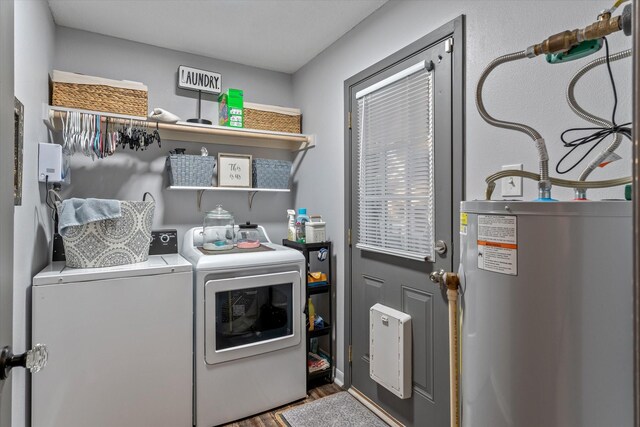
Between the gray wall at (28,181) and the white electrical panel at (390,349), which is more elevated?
the gray wall at (28,181)

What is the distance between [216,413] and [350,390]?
879mm

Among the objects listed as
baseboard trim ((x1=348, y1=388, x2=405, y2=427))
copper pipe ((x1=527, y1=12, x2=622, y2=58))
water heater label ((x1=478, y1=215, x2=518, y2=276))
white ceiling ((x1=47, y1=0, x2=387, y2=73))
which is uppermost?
white ceiling ((x1=47, y1=0, x2=387, y2=73))

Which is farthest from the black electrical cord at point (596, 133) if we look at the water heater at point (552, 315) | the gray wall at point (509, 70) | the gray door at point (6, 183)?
the gray door at point (6, 183)

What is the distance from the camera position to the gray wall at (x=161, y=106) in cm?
235

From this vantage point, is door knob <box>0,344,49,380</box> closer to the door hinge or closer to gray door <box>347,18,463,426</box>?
gray door <box>347,18,463,426</box>

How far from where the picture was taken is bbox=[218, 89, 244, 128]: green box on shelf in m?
2.56

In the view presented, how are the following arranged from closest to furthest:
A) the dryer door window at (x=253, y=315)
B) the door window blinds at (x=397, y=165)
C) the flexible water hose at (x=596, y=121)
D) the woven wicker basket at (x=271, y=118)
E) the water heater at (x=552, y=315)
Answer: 1. the water heater at (x=552, y=315)
2. the flexible water hose at (x=596, y=121)
3. the door window blinds at (x=397, y=165)
4. the dryer door window at (x=253, y=315)
5. the woven wicker basket at (x=271, y=118)

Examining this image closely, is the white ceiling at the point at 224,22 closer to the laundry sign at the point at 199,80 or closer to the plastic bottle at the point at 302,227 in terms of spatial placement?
the laundry sign at the point at 199,80

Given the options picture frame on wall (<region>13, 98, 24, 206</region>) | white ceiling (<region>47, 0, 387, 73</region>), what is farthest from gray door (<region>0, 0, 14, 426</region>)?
white ceiling (<region>47, 0, 387, 73</region>)

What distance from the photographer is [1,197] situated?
0.72 metres

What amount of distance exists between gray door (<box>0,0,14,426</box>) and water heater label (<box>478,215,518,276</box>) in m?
1.10

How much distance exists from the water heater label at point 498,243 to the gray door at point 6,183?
1.10 m

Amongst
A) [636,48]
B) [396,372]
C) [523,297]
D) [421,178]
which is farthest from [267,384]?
[636,48]

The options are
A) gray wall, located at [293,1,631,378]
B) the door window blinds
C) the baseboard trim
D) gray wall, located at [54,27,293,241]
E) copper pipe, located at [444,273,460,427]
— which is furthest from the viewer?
gray wall, located at [54,27,293,241]
